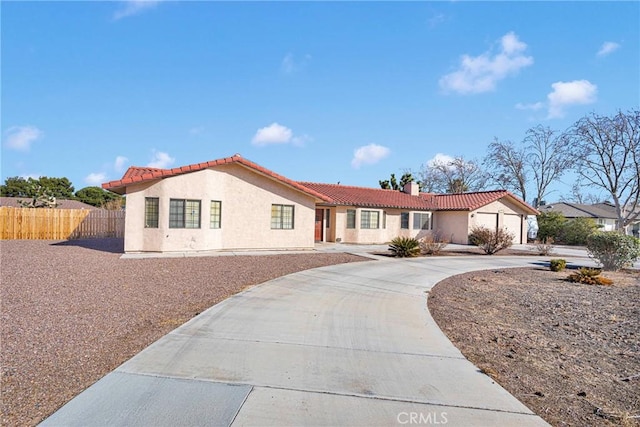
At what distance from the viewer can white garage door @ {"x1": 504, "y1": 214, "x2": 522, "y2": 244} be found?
3209 centimetres

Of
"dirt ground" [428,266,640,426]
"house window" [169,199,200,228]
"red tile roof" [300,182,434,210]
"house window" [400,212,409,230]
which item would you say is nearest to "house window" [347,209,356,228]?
"red tile roof" [300,182,434,210]

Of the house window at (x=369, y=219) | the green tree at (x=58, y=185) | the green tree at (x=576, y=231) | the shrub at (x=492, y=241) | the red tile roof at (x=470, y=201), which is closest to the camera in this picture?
the shrub at (x=492, y=241)

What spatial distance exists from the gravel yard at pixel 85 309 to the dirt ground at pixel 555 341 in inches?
190

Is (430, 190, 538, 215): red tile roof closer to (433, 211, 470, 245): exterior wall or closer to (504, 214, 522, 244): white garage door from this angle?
(433, 211, 470, 245): exterior wall

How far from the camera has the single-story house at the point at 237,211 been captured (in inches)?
696

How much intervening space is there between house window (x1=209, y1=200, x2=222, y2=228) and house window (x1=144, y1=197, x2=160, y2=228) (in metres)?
2.37

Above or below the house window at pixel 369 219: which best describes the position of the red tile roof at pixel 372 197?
above

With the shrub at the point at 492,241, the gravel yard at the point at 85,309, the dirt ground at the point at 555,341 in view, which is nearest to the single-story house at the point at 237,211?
the gravel yard at the point at 85,309

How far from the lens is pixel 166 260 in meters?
15.2

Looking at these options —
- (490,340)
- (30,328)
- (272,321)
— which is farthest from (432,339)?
(30,328)

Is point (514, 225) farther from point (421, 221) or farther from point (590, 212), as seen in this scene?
point (590, 212)

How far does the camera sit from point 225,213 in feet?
63.6

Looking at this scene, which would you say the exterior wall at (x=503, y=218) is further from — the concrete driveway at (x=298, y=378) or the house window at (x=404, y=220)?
the concrete driveway at (x=298, y=378)

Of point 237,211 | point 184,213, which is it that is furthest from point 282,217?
point 184,213
